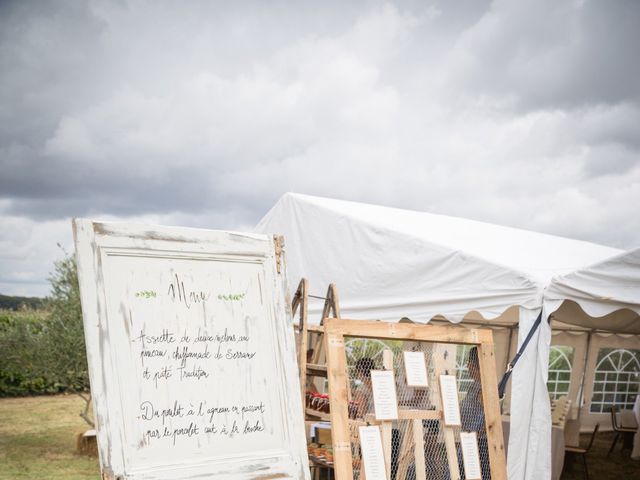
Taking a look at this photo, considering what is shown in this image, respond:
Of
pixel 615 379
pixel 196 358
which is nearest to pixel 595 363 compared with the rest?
pixel 615 379

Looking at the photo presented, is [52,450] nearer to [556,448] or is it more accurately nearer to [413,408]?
[556,448]

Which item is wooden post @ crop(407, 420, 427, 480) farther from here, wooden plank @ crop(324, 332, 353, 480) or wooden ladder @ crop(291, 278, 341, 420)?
wooden ladder @ crop(291, 278, 341, 420)

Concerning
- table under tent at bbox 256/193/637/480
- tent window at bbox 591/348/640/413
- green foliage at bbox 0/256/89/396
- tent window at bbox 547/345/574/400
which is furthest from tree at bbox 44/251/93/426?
tent window at bbox 591/348/640/413

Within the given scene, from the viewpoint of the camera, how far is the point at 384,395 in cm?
292

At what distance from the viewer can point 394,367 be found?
119 inches

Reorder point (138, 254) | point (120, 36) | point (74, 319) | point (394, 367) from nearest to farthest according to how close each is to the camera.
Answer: point (138, 254), point (394, 367), point (74, 319), point (120, 36)

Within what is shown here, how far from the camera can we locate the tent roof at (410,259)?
17.0ft

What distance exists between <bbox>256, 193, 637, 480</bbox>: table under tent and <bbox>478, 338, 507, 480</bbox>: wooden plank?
1570 mm

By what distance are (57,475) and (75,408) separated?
5.20 meters

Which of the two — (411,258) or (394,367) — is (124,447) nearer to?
(394,367)

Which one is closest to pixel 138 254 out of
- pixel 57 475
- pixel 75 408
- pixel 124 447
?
pixel 124 447

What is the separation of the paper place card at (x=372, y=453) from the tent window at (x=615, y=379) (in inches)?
361

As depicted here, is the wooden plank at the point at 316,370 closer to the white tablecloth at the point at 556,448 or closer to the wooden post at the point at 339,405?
the wooden post at the point at 339,405

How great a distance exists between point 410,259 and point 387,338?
118 inches
